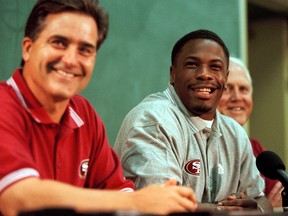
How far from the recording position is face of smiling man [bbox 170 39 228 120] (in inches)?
85.7

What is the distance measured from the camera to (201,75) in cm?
217

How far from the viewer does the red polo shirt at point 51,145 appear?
1336mm

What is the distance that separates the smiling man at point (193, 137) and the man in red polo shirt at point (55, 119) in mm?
342

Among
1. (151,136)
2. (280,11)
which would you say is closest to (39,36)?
(151,136)

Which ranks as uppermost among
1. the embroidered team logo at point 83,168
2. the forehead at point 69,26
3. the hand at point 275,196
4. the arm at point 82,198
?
the forehead at point 69,26

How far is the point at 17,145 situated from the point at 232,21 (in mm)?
2291

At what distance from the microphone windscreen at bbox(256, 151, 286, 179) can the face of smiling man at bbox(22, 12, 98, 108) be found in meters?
0.75

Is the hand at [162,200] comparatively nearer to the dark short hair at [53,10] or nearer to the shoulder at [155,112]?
the dark short hair at [53,10]

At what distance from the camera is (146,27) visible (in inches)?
110

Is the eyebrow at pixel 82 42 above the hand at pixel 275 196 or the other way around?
above

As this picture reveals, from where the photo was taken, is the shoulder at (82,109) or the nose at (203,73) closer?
the shoulder at (82,109)

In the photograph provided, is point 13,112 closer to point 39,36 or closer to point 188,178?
point 39,36

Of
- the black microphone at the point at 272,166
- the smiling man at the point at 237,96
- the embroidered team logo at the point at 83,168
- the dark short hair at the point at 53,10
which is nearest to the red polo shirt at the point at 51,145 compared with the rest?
the embroidered team logo at the point at 83,168

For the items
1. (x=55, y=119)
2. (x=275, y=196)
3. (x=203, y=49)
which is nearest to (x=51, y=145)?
(x=55, y=119)
